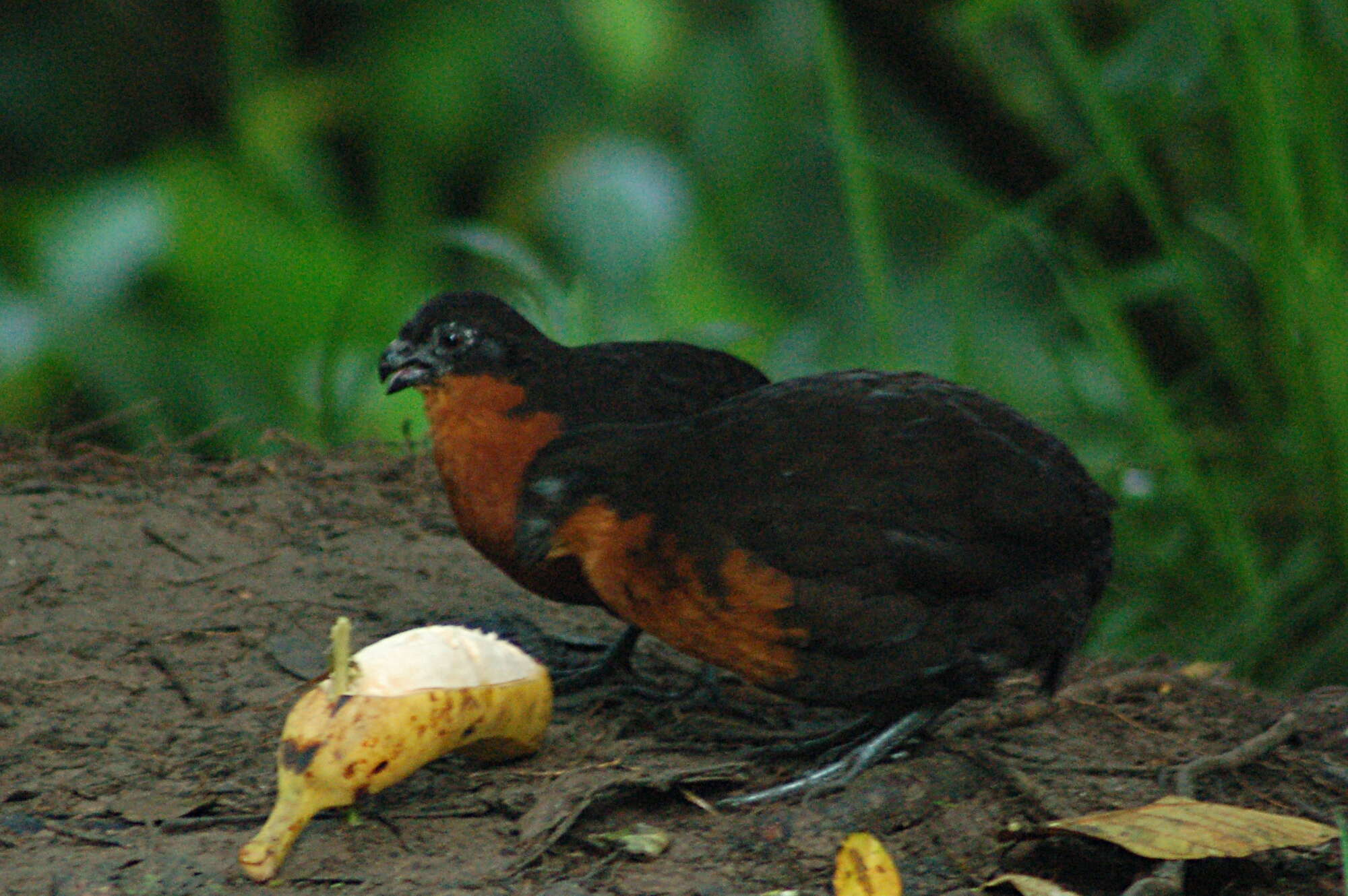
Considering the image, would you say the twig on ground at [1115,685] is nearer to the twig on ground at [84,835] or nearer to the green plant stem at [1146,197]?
the green plant stem at [1146,197]

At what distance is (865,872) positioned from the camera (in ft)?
8.22

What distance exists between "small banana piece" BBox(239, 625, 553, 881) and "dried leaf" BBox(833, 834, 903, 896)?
0.57 m

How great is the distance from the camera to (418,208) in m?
6.13

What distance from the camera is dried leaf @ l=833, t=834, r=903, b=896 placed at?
248 centimetres

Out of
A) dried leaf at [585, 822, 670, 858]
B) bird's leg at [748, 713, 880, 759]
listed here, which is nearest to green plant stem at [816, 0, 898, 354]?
bird's leg at [748, 713, 880, 759]

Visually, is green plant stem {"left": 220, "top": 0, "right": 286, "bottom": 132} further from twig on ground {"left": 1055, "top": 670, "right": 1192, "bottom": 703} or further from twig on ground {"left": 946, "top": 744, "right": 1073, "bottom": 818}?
twig on ground {"left": 946, "top": 744, "right": 1073, "bottom": 818}

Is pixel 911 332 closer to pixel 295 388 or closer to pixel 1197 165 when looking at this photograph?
pixel 1197 165

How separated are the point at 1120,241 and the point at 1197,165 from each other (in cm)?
35

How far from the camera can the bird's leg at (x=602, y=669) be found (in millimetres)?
3402

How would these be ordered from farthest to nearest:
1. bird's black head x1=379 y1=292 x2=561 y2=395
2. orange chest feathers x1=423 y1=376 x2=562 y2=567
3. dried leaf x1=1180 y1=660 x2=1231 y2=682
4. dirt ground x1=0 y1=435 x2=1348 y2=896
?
dried leaf x1=1180 y1=660 x2=1231 y2=682, bird's black head x1=379 y1=292 x2=561 y2=395, orange chest feathers x1=423 y1=376 x2=562 y2=567, dirt ground x1=0 y1=435 x2=1348 y2=896

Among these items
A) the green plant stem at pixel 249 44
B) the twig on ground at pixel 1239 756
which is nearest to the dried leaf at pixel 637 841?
the twig on ground at pixel 1239 756

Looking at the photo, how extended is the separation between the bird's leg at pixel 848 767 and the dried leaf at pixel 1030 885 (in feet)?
1.14

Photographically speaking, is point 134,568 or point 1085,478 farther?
point 134,568

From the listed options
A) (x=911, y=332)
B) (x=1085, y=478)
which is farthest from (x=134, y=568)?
(x=911, y=332)
